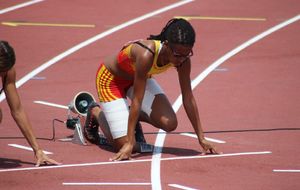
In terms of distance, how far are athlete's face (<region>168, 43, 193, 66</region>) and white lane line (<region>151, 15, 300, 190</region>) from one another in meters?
1.21

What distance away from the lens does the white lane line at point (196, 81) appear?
10004mm

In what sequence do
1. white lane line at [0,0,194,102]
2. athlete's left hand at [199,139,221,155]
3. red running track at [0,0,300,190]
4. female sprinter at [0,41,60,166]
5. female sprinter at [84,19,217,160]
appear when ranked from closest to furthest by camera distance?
red running track at [0,0,300,190]
female sprinter at [0,41,60,166]
female sprinter at [84,19,217,160]
athlete's left hand at [199,139,221,155]
white lane line at [0,0,194,102]

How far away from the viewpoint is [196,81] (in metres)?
15.3

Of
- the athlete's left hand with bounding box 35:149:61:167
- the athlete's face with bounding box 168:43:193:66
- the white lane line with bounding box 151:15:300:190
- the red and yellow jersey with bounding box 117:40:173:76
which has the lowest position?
the white lane line with bounding box 151:15:300:190

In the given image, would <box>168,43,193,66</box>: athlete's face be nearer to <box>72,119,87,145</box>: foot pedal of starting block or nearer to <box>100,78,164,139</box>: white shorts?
<box>100,78,164,139</box>: white shorts

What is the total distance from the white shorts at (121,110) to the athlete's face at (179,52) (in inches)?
41.1

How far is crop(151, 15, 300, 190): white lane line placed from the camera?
32.8ft

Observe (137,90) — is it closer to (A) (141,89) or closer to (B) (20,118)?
(A) (141,89)

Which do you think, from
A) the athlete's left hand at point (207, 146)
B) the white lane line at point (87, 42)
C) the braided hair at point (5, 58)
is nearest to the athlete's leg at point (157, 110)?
the athlete's left hand at point (207, 146)

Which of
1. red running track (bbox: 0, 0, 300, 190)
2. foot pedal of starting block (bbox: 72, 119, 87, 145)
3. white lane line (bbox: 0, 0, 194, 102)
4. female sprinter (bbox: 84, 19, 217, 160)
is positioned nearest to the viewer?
red running track (bbox: 0, 0, 300, 190)

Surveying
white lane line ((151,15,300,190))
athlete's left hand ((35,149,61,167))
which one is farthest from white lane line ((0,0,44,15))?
athlete's left hand ((35,149,61,167))

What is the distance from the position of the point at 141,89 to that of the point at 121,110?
0.80 m

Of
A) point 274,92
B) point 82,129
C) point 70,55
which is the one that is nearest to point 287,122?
point 274,92

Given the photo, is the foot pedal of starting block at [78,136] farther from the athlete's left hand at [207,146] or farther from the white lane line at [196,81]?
the athlete's left hand at [207,146]
